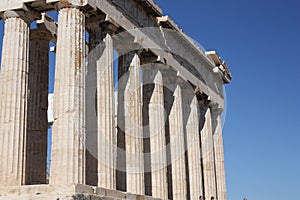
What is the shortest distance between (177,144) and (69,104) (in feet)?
44.1

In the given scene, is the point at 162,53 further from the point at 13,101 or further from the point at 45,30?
the point at 13,101

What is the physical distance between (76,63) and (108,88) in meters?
3.10

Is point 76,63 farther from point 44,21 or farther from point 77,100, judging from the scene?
point 44,21

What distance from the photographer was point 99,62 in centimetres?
2600

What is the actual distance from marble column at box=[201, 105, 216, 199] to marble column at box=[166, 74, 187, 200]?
18.6 ft

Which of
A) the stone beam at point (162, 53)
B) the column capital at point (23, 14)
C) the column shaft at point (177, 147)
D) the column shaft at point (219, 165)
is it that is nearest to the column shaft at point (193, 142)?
the stone beam at point (162, 53)

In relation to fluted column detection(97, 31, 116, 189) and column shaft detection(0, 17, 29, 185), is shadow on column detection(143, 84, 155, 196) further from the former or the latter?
column shaft detection(0, 17, 29, 185)

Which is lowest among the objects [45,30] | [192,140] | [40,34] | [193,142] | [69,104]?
[69,104]

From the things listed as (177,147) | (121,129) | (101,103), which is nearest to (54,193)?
(101,103)

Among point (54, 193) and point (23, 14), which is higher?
point (23, 14)

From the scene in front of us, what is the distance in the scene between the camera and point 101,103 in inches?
1002

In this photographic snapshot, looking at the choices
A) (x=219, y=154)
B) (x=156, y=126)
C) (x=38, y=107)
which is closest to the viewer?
(x=38, y=107)

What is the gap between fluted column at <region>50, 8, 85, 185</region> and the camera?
21.8 metres

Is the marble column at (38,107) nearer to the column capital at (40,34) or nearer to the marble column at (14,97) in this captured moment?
the column capital at (40,34)
